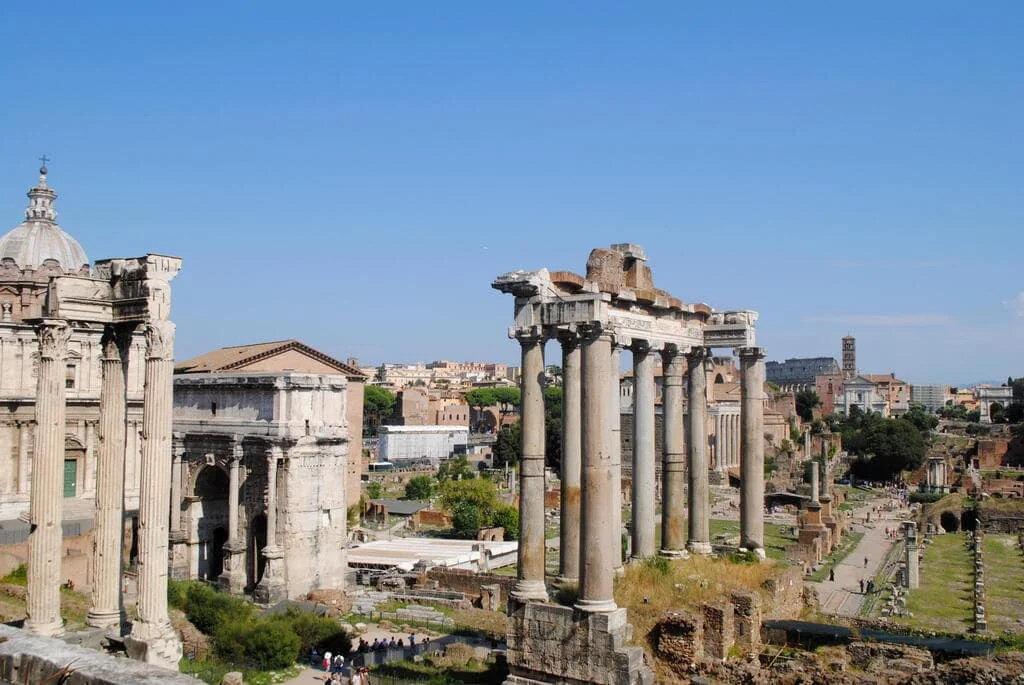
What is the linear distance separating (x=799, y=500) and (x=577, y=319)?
5516 centimetres

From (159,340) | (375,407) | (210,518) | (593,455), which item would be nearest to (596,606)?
(593,455)

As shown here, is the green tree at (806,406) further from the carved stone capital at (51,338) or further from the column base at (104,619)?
the carved stone capital at (51,338)

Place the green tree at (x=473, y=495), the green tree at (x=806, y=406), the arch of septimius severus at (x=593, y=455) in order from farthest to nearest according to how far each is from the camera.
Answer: the green tree at (x=806, y=406)
the green tree at (x=473, y=495)
the arch of septimius severus at (x=593, y=455)

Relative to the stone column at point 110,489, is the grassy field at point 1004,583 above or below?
below

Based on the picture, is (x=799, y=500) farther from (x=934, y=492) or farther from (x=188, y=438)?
(x=188, y=438)

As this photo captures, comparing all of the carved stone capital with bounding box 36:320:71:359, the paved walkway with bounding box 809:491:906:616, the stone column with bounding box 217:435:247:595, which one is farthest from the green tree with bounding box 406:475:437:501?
the carved stone capital with bounding box 36:320:71:359

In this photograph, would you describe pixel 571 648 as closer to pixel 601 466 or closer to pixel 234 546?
pixel 601 466

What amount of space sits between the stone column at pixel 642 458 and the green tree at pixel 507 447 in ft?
A: 192

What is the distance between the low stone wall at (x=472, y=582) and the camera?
32656 millimetres

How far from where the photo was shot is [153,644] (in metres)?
14.4

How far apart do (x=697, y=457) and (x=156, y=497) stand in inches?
409

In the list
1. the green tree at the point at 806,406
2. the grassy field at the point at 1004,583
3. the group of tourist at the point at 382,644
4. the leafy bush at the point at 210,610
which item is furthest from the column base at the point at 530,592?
the green tree at the point at 806,406

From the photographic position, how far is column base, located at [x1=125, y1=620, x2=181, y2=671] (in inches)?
563

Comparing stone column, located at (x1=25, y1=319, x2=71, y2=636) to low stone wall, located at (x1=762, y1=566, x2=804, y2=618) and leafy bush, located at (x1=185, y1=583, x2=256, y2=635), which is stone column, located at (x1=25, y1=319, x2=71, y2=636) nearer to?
leafy bush, located at (x1=185, y1=583, x2=256, y2=635)
